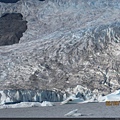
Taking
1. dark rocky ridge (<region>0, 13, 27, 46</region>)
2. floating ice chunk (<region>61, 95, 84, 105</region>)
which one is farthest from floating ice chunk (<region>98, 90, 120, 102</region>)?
dark rocky ridge (<region>0, 13, 27, 46</region>)

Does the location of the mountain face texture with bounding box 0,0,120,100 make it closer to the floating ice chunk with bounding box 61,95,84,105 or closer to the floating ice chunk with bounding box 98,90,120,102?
the floating ice chunk with bounding box 98,90,120,102

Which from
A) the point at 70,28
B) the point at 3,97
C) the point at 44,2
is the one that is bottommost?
the point at 3,97

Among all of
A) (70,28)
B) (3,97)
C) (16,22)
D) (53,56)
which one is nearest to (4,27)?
(16,22)

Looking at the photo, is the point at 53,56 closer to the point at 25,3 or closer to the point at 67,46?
the point at 67,46

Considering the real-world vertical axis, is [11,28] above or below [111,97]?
above

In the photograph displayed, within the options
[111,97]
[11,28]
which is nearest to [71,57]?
[111,97]

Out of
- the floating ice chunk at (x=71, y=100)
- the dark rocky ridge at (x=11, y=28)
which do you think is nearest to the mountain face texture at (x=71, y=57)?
the floating ice chunk at (x=71, y=100)

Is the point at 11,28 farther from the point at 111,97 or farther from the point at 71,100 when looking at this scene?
the point at 111,97
